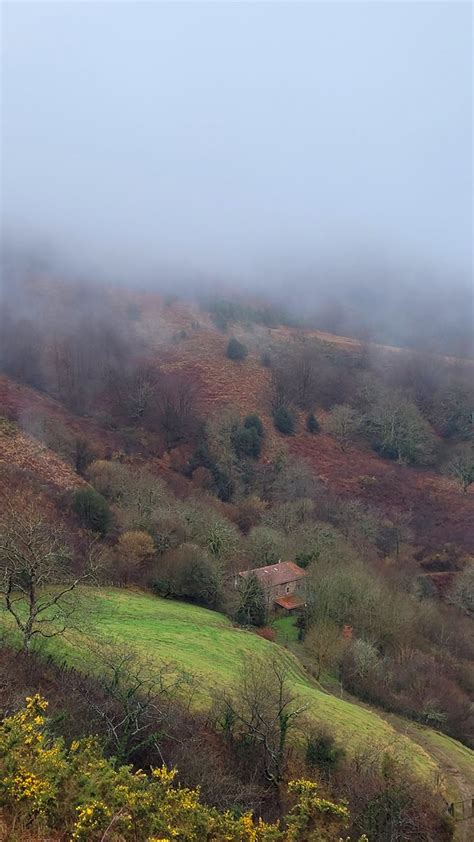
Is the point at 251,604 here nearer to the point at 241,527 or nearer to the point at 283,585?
the point at 283,585

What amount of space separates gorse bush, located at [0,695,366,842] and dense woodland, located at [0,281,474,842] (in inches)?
5.8

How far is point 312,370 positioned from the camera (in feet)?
282

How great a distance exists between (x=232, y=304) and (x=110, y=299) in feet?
76.5

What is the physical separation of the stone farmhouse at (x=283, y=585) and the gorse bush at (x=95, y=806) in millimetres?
24144

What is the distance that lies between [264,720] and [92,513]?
1962 cm

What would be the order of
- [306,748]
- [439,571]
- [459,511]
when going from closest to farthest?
[306,748] < [439,571] < [459,511]

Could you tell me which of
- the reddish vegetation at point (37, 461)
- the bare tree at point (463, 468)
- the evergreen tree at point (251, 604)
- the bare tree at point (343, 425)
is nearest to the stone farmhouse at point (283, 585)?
the evergreen tree at point (251, 604)

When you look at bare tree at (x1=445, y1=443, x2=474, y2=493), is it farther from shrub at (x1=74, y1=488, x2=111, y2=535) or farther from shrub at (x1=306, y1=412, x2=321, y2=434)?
shrub at (x1=74, y1=488, x2=111, y2=535)

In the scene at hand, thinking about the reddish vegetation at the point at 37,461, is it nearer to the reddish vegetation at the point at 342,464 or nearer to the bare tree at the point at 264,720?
the bare tree at the point at 264,720

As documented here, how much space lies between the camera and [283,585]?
3634 centimetres

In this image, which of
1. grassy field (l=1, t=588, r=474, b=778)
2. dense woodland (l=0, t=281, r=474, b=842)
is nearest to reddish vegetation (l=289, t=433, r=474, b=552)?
dense woodland (l=0, t=281, r=474, b=842)

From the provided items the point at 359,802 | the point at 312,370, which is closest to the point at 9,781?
the point at 359,802

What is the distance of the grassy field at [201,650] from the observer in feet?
60.3

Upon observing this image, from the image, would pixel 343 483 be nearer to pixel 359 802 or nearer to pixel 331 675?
pixel 331 675
